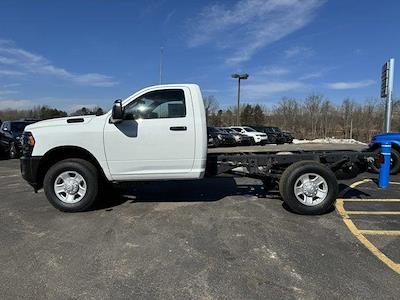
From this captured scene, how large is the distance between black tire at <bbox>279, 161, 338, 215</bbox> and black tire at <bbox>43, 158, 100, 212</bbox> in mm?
3238

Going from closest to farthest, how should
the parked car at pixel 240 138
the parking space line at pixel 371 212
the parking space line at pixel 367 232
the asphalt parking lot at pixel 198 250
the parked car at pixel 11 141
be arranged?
1. the asphalt parking lot at pixel 198 250
2. the parking space line at pixel 367 232
3. the parking space line at pixel 371 212
4. the parked car at pixel 11 141
5. the parked car at pixel 240 138

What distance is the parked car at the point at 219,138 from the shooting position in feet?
92.0

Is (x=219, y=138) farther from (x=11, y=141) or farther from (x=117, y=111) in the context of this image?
(x=117, y=111)

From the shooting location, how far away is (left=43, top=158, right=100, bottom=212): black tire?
21.3ft

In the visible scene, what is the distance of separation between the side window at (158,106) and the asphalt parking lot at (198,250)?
1.69m


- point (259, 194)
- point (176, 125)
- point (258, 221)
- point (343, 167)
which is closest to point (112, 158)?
point (176, 125)

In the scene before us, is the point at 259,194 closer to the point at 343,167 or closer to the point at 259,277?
the point at 343,167

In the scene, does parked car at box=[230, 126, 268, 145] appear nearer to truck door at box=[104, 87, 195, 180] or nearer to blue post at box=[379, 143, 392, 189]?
blue post at box=[379, 143, 392, 189]

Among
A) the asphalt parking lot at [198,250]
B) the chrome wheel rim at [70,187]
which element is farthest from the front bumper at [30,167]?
the asphalt parking lot at [198,250]

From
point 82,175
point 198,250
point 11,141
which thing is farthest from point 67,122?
point 11,141

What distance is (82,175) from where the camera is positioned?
649 cm

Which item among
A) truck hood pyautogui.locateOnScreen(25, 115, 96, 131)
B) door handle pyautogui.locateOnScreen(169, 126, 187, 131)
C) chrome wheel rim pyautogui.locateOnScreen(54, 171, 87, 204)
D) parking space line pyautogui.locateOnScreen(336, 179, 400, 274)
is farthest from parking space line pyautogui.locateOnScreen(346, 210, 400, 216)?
truck hood pyautogui.locateOnScreen(25, 115, 96, 131)

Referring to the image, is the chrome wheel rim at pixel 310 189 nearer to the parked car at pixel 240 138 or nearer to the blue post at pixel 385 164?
the blue post at pixel 385 164

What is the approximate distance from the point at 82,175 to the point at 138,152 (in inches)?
42.0
